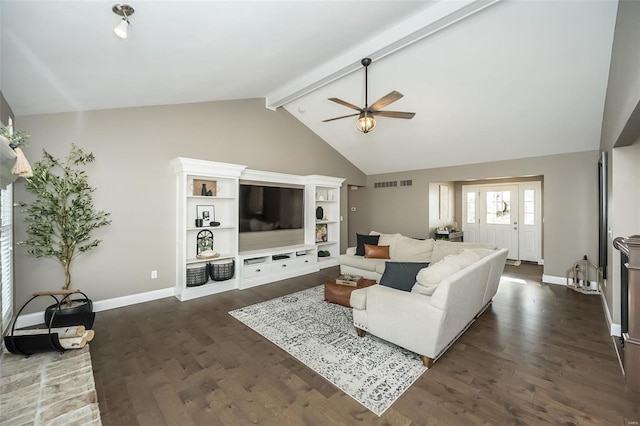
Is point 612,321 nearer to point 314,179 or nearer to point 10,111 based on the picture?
point 314,179

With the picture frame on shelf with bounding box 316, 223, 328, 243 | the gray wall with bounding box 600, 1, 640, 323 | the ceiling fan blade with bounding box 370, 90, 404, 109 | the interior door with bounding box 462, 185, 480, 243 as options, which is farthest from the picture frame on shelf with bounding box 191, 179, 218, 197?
the interior door with bounding box 462, 185, 480, 243

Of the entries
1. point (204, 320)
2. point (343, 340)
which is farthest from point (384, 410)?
point (204, 320)

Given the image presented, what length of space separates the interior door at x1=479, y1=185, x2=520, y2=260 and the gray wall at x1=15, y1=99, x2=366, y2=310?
664cm

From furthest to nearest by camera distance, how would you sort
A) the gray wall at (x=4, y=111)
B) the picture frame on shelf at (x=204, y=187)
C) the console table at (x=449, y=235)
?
the console table at (x=449, y=235) → the picture frame on shelf at (x=204, y=187) → the gray wall at (x=4, y=111)

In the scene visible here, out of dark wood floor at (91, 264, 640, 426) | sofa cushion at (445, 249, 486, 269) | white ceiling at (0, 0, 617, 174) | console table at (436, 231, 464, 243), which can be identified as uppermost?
white ceiling at (0, 0, 617, 174)

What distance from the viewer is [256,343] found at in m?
2.85

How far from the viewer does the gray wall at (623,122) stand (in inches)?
81.0

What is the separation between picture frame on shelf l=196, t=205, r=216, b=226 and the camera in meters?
4.71

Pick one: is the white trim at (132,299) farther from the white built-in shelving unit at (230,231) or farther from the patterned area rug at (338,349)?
the patterned area rug at (338,349)

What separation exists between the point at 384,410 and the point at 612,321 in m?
3.09

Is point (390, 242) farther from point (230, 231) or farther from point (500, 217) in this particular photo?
point (500, 217)

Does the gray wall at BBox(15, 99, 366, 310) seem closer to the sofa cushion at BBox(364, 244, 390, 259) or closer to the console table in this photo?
the sofa cushion at BBox(364, 244, 390, 259)

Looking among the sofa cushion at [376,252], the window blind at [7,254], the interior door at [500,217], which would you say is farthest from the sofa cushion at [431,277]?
the interior door at [500,217]

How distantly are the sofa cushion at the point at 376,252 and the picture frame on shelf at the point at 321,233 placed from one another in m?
1.62
